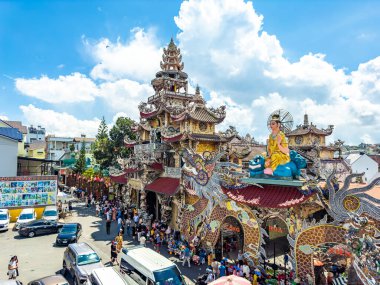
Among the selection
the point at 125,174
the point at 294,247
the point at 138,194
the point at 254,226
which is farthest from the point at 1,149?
the point at 294,247

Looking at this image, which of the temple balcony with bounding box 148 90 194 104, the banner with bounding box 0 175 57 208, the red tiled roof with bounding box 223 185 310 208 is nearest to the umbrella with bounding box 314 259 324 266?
the red tiled roof with bounding box 223 185 310 208

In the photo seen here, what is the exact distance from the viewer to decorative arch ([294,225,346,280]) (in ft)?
38.9

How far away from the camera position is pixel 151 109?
32.0 meters

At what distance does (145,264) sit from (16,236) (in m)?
16.6

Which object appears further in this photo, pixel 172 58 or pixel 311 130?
pixel 311 130

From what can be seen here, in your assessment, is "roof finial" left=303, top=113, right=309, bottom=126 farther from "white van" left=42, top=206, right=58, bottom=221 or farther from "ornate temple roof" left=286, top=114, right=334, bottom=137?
"white van" left=42, top=206, right=58, bottom=221

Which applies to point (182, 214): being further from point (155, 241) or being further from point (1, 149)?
point (1, 149)

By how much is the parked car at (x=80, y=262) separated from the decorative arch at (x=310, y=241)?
1023 centimetres

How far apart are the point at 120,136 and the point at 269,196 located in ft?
122

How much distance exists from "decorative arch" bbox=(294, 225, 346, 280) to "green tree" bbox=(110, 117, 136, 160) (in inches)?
1477

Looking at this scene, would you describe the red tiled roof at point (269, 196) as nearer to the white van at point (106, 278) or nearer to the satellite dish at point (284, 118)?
the satellite dish at point (284, 118)

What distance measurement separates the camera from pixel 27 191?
2708 cm

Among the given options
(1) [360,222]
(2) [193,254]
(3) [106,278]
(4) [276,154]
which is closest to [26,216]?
(2) [193,254]

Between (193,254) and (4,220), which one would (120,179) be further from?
(193,254)
